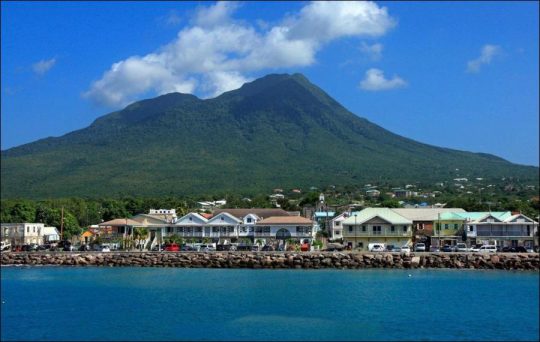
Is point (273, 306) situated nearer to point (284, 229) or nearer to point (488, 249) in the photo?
point (488, 249)

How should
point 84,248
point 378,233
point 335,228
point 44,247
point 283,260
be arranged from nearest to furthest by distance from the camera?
1. point 283,260
2. point 378,233
3. point 84,248
4. point 44,247
5. point 335,228

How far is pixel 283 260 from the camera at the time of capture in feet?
158

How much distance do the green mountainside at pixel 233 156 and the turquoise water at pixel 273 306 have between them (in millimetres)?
79871

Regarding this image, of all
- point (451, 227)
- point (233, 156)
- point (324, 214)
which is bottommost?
point (451, 227)

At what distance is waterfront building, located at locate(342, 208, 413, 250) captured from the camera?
56656mm

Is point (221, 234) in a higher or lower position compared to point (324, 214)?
lower

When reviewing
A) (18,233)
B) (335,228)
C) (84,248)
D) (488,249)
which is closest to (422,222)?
(335,228)

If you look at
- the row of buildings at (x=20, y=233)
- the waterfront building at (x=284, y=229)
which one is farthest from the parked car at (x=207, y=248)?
the row of buildings at (x=20, y=233)

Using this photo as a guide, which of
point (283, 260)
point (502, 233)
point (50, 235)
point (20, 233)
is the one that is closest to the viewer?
point (283, 260)

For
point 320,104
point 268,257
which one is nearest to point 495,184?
point 320,104

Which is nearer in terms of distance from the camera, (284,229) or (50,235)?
(284,229)

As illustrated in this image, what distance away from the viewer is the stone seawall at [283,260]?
45.6m

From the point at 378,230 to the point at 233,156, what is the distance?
A: 96.1 metres

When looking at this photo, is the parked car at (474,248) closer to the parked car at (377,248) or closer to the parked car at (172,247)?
the parked car at (377,248)
